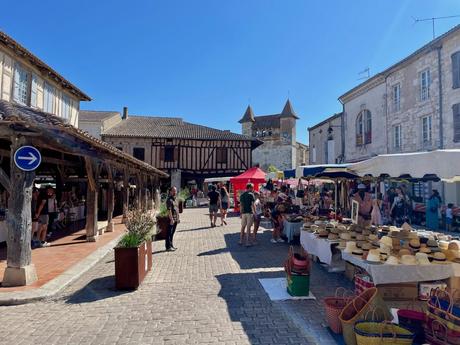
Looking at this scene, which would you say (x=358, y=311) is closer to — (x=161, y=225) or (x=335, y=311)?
(x=335, y=311)

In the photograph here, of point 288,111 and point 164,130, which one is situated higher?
point 288,111

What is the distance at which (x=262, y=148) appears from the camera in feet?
157

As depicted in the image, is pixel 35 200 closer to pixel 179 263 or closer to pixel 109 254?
pixel 109 254

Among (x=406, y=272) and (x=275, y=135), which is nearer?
(x=406, y=272)

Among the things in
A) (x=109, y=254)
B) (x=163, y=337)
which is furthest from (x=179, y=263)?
(x=163, y=337)

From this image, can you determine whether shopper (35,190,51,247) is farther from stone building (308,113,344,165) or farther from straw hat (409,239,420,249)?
stone building (308,113,344,165)

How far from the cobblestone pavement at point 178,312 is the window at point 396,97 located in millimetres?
15354

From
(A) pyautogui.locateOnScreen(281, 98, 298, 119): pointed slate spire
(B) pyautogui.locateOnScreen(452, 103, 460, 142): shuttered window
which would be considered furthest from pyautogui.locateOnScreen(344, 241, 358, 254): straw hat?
(A) pyautogui.locateOnScreen(281, 98, 298, 119): pointed slate spire

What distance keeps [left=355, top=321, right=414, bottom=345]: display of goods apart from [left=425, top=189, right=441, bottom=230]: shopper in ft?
35.0

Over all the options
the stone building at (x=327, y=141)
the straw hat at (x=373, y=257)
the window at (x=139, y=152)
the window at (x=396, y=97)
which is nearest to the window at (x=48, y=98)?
the window at (x=139, y=152)

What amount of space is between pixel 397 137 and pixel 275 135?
97.4 ft

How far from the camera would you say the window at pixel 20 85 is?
36.0ft

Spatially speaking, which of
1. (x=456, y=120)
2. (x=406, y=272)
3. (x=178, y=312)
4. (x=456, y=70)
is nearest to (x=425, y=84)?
(x=456, y=70)

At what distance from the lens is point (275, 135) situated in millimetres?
47812
